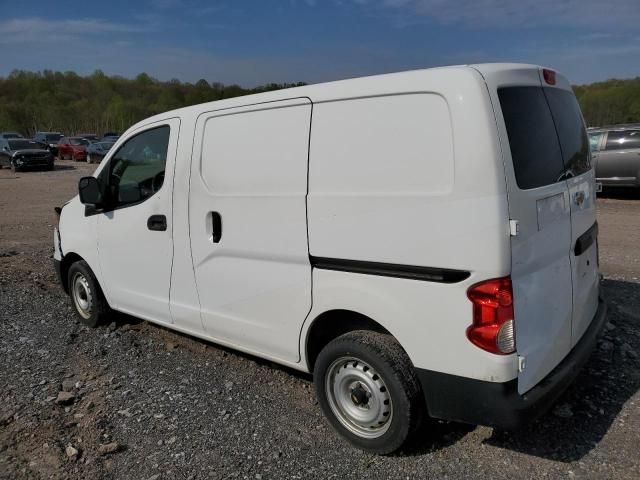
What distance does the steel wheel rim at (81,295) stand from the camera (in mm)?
5324

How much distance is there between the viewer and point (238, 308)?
144 inches

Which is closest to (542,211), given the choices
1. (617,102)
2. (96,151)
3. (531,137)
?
(531,137)

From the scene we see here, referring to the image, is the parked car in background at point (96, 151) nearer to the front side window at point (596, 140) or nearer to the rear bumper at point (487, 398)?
the front side window at point (596, 140)

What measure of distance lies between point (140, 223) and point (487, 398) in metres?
2.94

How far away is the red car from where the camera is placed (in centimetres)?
3591

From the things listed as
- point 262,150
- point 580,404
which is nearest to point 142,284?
point 262,150

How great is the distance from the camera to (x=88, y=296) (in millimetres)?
5297

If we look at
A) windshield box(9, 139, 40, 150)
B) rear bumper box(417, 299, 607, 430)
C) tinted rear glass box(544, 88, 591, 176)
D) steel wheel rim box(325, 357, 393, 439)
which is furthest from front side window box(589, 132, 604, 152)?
windshield box(9, 139, 40, 150)

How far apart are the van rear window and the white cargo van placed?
13 millimetres

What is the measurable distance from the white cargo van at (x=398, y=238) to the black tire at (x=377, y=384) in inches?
0.4

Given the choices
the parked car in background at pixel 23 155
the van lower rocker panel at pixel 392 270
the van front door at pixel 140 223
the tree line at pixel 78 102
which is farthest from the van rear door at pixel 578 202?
the tree line at pixel 78 102

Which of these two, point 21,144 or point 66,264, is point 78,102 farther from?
point 66,264

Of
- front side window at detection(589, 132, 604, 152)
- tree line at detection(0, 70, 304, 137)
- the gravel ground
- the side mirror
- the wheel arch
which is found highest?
tree line at detection(0, 70, 304, 137)

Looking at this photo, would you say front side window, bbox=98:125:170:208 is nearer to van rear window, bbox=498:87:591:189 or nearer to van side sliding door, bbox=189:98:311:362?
van side sliding door, bbox=189:98:311:362
